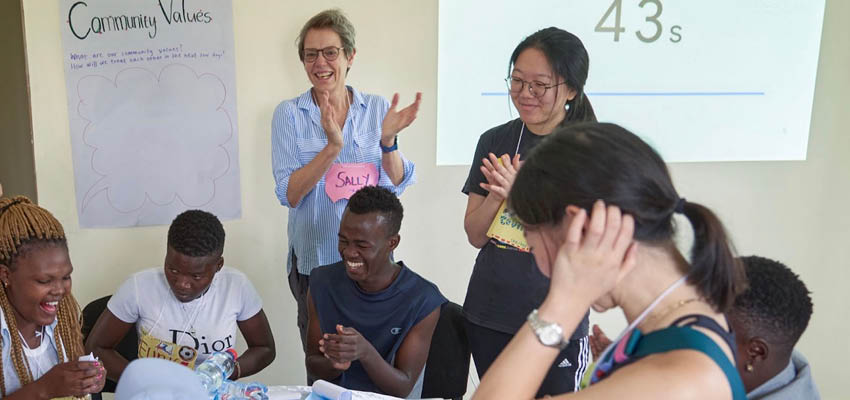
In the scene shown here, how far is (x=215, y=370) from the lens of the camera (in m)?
1.58

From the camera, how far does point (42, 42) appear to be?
8.64 feet

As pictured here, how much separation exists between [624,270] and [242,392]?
3.35 ft

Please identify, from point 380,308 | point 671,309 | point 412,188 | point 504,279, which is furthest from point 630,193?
point 412,188

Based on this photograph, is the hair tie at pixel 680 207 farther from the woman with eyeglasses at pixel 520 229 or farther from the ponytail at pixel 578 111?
the ponytail at pixel 578 111

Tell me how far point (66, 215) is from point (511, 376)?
2471mm

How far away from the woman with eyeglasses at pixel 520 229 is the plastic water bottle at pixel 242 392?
722mm

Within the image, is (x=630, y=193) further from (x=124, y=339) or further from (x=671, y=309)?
(x=124, y=339)

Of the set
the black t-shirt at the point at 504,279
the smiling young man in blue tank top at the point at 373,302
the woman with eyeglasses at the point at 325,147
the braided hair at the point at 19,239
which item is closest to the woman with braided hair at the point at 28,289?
the braided hair at the point at 19,239

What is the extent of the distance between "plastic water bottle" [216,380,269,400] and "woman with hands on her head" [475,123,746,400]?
74cm

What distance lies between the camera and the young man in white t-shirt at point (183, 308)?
202 cm

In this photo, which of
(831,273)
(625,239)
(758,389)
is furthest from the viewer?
(831,273)

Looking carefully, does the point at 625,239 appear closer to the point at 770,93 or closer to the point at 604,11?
the point at 604,11

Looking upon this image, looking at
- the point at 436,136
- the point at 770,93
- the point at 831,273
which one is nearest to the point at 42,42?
the point at 436,136

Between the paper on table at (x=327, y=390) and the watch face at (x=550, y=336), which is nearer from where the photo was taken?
the watch face at (x=550, y=336)
